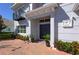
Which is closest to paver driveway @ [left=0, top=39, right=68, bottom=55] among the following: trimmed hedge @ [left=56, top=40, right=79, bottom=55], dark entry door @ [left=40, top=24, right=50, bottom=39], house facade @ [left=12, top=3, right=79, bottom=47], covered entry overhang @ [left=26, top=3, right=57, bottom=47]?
trimmed hedge @ [left=56, top=40, right=79, bottom=55]

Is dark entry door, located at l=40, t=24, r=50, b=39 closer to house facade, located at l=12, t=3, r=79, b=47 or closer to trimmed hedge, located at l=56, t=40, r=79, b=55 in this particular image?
house facade, located at l=12, t=3, r=79, b=47

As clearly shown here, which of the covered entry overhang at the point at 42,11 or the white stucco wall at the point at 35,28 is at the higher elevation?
the covered entry overhang at the point at 42,11

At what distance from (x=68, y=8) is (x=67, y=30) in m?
0.88

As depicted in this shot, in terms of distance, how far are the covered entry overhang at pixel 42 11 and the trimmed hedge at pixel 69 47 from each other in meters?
1.50

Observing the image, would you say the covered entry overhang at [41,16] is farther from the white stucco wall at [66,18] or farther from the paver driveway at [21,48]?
the paver driveway at [21,48]

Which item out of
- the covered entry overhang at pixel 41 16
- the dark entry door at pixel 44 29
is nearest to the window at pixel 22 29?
the covered entry overhang at pixel 41 16

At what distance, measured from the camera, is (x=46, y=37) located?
934 centimetres

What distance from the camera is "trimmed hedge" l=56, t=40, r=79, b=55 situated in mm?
7347

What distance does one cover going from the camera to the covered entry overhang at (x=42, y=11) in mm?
8762

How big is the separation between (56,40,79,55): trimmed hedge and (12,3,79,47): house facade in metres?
0.20

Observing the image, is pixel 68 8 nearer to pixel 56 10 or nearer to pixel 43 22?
pixel 56 10

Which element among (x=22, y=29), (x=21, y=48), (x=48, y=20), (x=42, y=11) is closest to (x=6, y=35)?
(x=21, y=48)
